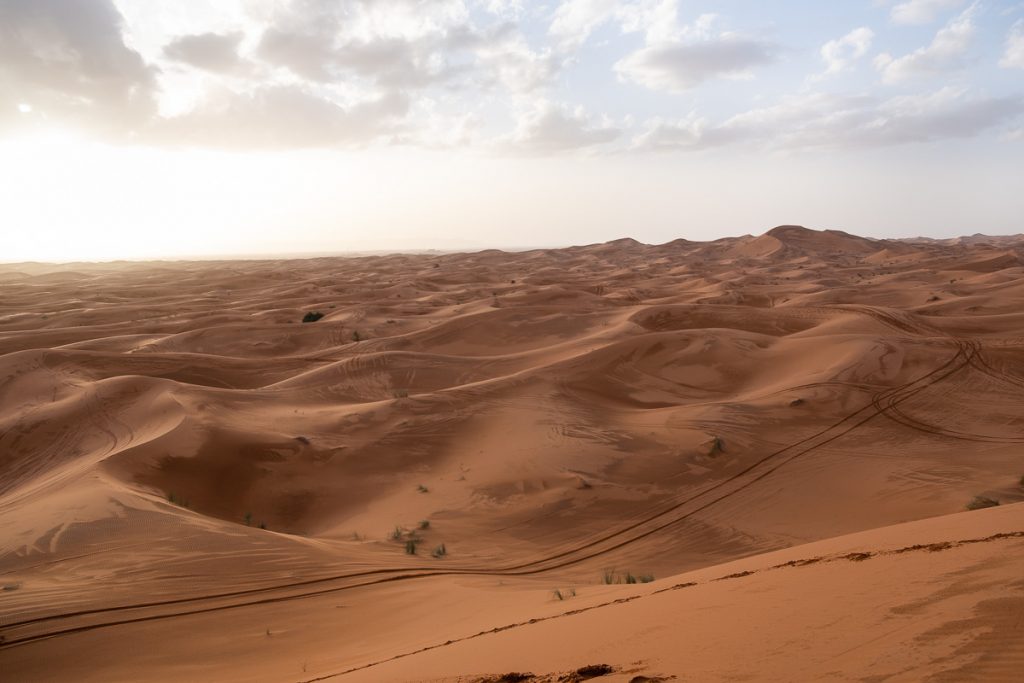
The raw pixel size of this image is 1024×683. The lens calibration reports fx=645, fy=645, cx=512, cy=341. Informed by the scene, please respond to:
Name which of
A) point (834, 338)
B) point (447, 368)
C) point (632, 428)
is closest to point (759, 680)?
point (632, 428)

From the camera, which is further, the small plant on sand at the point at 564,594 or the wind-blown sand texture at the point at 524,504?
the small plant on sand at the point at 564,594

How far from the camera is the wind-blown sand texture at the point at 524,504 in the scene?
3342 mm

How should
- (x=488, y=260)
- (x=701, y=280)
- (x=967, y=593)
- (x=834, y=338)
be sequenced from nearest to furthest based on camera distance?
(x=967, y=593)
(x=834, y=338)
(x=701, y=280)
(x=488, y=260)

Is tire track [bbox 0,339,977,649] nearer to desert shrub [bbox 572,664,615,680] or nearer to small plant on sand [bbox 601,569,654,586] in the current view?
small plant on sand [bbox 601,569,654,586]

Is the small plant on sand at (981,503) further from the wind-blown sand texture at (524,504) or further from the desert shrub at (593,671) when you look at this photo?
the desert shrub at (593,671)

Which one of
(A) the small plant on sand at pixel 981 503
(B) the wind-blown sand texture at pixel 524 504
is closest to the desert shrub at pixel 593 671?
(B) the wind-blown sand texture at pixel 524 504

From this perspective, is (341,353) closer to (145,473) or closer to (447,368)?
(447,368)

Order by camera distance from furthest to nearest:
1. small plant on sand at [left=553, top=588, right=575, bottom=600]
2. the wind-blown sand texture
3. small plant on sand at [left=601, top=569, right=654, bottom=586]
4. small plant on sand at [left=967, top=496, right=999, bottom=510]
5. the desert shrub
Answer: small plant on sand at [left=967, top=496, right=999, bottom=510], small plant on sand at [left=601, top=569, right=654, bottom=586], small plant on sand at [left=553, top=588, right=575, bottom=600], the wind-blown sand texture, the desert shrub

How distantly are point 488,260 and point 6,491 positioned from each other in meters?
58.0

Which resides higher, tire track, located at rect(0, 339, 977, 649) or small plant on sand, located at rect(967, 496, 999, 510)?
small plant on sand, located at rect(967, 496, 999, 510)

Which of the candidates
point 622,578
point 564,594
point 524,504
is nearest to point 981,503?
point 622,578

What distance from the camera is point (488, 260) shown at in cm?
6594

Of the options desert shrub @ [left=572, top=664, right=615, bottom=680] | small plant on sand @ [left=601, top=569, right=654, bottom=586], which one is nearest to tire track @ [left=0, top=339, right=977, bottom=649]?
small plant on sand @ [left=601, top=569, right=654, bottom=586]

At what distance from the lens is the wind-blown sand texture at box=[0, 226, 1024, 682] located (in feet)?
11.0
